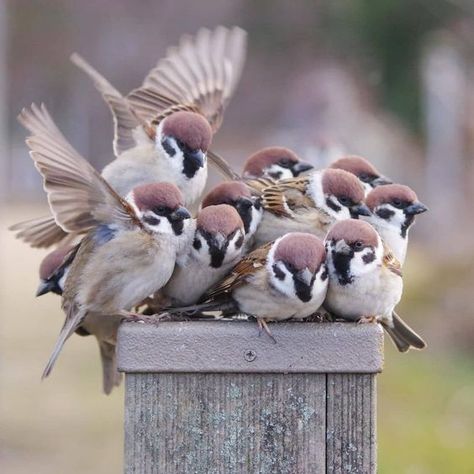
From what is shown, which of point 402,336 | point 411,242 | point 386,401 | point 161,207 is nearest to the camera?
point 161,207

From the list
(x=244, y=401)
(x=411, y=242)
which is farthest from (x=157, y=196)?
(x=411, y=242)

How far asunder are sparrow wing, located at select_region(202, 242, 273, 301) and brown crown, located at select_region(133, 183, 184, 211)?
19cm

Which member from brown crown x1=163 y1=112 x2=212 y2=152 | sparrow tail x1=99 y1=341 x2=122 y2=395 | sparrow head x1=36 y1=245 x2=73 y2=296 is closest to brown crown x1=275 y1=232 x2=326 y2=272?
brown crown x1=163 y1=112 x2=212 y2=152

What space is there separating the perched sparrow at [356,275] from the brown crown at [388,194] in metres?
0.21

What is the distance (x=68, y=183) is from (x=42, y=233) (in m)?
0.36

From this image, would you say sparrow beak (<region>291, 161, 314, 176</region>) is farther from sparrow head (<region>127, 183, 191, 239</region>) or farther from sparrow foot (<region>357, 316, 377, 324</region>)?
sparrow foot (<region>357, 316, 377, 324</region>)

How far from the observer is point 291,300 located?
2521mm

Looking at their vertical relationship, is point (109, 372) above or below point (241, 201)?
below

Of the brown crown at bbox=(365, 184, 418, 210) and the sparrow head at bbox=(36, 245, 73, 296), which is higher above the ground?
the brown crown at bbox=(365, 184, 418, 210)

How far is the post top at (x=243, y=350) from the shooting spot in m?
2.28

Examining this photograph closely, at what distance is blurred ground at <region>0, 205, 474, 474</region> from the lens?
6.52m

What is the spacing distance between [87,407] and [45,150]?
218 inches

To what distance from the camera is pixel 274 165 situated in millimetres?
3287

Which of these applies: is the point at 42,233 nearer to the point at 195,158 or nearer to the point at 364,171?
the point at 195,158
